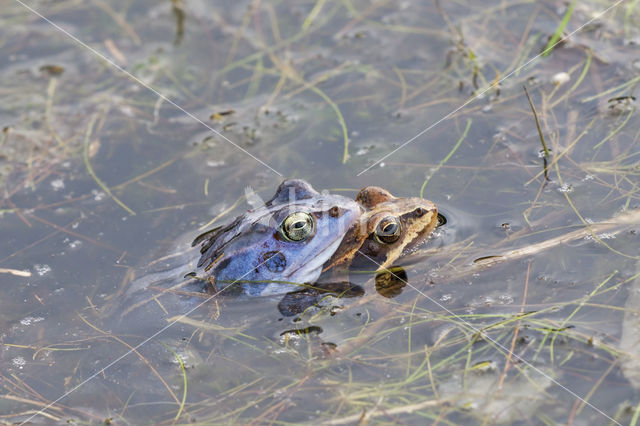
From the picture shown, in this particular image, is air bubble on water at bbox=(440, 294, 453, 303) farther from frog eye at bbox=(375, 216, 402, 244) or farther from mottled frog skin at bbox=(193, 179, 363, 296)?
mottled frog skin at bbox=(193, 179, 363, 296)

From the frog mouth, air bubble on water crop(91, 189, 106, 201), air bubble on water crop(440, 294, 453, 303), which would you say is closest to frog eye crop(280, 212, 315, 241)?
the frog mouth

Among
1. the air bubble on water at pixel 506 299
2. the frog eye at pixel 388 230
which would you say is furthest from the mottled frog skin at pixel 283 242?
the air bubble on water at pixel 506 299

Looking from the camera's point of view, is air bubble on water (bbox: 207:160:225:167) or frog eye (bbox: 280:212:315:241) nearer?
frog eye (bbox: 280:212:315:241)

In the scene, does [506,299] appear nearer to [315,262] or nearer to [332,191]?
[315,262]

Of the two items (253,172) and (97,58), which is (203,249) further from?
(97,58)

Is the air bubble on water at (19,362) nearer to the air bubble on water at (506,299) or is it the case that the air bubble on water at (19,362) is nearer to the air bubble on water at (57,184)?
the air bubble on water at (57,184)

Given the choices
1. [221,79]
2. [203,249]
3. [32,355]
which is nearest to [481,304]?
[203,249]
